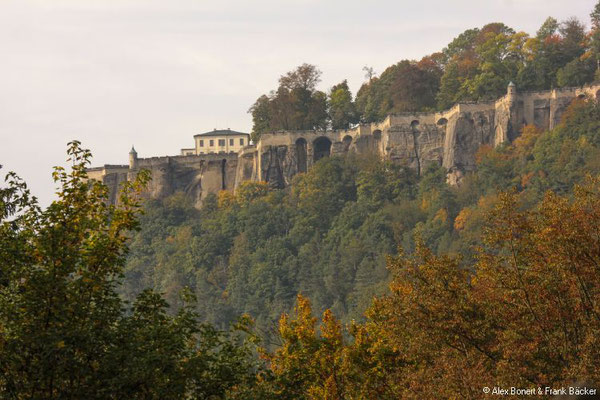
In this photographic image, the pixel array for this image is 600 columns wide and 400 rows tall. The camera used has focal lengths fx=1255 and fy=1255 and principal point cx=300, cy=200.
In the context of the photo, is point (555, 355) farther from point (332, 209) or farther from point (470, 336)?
point (332, 209)

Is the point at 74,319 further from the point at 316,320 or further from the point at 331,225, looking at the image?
the point at 331,225

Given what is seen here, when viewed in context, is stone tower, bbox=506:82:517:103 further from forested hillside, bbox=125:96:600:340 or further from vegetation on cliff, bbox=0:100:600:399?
vegetation on cliff, bbox=0:100:600:399

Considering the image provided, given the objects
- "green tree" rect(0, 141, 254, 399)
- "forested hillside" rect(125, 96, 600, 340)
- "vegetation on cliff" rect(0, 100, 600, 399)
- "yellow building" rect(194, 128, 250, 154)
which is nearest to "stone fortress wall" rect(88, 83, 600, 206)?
"forested hillside" rect(125, 96, 600, 340)

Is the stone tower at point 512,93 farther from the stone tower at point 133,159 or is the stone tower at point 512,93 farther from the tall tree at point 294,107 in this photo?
the stone tower at point 133,159

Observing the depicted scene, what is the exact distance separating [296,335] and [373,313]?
10.6ft

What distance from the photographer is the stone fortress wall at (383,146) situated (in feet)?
332

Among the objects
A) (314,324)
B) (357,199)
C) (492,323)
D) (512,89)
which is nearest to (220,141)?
(357,199)

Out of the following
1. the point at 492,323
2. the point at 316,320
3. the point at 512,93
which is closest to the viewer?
the point at 492,323

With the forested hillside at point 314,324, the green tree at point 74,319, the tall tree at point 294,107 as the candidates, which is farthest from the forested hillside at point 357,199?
the green tree at point 74,319

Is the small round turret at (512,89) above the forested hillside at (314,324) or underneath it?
above

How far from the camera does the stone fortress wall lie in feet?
332

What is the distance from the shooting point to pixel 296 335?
3709cm

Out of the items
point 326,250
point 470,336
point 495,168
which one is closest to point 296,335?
point 470,336

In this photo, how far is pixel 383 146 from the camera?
4274 inches
